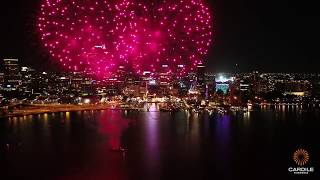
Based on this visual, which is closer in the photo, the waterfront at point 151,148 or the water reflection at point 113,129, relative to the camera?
the waterfront at point 151,148

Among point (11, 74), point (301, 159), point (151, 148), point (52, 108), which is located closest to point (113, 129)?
point (151, 148)

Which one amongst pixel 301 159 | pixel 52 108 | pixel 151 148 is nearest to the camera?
pixel 301 159

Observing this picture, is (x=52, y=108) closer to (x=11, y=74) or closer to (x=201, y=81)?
(x=11, y=74)

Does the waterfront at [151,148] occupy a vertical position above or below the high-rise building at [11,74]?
below

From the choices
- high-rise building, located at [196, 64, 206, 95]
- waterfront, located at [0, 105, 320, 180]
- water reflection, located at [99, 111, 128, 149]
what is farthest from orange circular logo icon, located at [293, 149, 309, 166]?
high-rise building, located at [196, 64, 206, 95]

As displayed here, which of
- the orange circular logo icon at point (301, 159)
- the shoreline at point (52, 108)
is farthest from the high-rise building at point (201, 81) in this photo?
the orange circular logo icon at point (301, 159)

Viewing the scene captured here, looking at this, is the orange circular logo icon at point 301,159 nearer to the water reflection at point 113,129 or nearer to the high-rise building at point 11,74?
the water reflection at point 113,129

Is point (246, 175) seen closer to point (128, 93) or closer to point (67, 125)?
point (67, 125)

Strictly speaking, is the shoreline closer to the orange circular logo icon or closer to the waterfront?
the waterfront

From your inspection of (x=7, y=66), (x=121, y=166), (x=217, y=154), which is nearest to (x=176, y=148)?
(x=217, y=154)

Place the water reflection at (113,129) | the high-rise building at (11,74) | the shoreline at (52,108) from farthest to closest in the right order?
1. the high-rise building at (11,74)
2. the shoreline at (52,108)
3. the water reflection at (113,129)
